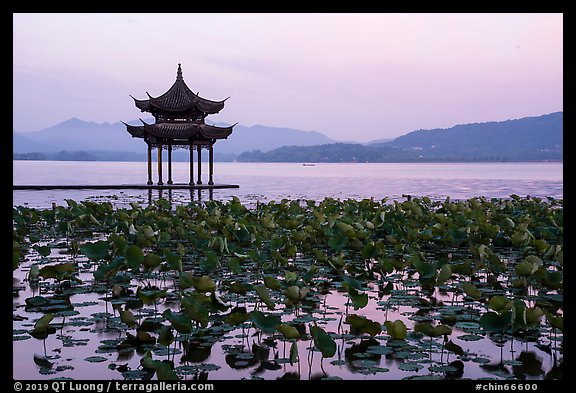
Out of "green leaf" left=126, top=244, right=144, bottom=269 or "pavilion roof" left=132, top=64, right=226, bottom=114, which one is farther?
"pavilion roof" left=132, top=64, right=226, bottom=114

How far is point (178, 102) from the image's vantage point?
29219 mm

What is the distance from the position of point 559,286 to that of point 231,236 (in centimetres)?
504

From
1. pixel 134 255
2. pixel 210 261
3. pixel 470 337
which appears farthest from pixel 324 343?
pixel 134 255

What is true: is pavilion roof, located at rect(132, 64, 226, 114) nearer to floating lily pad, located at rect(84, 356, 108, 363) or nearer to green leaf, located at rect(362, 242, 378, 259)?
green leaf, located at rect(362, 242, 378, 259)

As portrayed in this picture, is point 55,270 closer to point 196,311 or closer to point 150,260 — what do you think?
point 150,260

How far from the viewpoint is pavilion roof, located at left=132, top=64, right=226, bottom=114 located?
28.8 meters

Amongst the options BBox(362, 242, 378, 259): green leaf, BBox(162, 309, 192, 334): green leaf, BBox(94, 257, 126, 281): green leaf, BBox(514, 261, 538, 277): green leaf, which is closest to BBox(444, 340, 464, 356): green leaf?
BBox(514, 261, 538, 277): green leaf

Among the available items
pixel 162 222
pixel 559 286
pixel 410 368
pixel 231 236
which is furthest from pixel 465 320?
pixel 162 222

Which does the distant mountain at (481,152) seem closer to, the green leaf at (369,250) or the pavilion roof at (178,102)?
the pavilion roof at (178,102)

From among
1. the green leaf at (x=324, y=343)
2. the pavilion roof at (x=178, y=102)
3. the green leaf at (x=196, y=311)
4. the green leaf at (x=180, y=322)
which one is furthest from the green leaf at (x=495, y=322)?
the pavilion roof at (x=178, y=102)

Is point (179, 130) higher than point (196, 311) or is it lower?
higher
